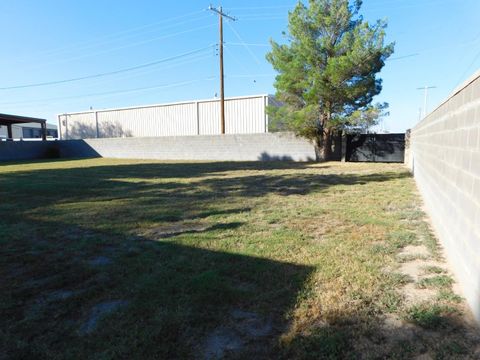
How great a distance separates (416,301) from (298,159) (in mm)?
16551

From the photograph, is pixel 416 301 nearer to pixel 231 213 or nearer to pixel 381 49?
pixel 231 213

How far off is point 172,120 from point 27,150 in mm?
11844

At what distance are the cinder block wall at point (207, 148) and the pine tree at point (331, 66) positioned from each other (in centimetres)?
204

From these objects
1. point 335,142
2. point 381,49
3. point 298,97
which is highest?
point 381,49

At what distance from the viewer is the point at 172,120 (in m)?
30.5

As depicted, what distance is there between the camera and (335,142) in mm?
17812

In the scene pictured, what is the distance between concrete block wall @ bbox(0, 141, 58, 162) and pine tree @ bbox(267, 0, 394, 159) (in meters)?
21.6

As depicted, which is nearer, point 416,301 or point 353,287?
point 416,301

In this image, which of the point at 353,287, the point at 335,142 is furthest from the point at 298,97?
the point at 353,287

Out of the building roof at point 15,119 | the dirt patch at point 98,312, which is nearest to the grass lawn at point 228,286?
the dirt patch at point 98,312

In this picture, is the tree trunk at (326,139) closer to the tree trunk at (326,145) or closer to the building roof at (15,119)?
the tree trunk at (326,145)

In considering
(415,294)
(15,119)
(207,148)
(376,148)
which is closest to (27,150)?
(15,119)

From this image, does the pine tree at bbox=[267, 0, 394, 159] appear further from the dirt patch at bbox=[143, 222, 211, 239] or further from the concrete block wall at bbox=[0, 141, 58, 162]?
the concrete block wall at bbox=[0, 141, 58, 162]

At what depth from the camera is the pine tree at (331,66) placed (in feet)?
50.0
